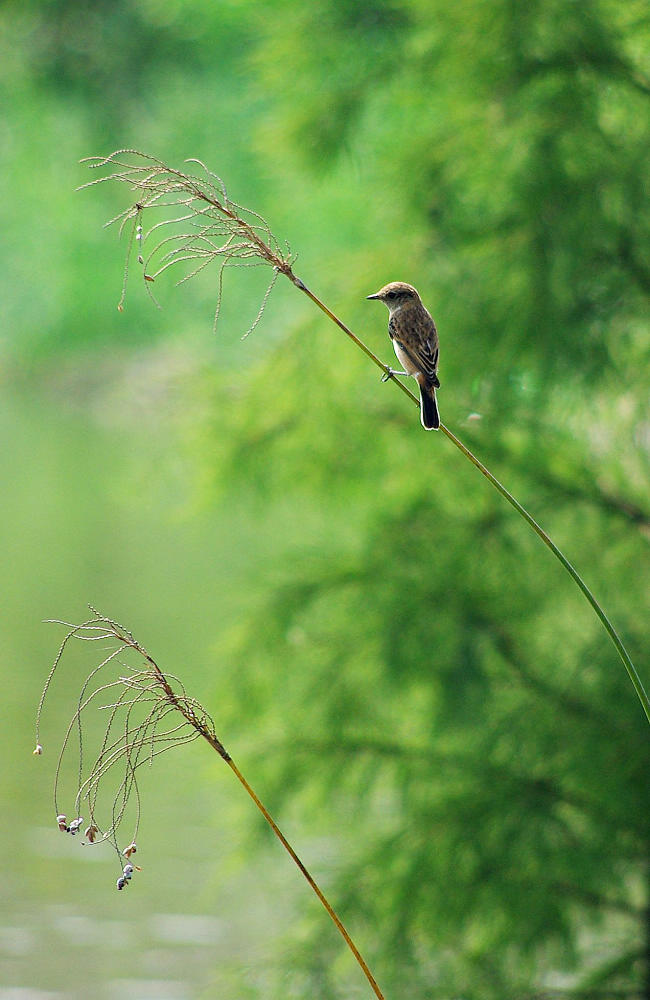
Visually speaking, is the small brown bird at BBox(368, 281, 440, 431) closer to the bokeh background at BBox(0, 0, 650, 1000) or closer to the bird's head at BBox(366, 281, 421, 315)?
the bird's head at BBox(366, 281, 421, 315)

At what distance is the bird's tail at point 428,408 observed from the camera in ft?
3.06

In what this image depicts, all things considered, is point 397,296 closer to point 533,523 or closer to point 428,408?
point 428,408

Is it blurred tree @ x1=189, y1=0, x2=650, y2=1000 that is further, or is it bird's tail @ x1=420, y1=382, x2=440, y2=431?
blurred tree @ x1=189, y1=0, x2=650, y2=1000

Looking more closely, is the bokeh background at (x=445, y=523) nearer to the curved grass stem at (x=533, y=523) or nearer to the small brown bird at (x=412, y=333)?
the small brown bird at (x=412, y=333)

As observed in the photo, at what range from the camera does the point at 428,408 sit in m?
0.97

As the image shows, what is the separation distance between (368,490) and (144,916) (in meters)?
1.86

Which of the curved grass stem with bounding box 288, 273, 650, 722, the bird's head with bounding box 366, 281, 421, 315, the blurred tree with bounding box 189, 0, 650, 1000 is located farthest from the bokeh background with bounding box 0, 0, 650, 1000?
the curved grass stem with bounding box 288, 273, 650, 722

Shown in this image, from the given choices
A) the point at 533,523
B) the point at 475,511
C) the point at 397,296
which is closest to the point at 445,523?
the point at 475,511

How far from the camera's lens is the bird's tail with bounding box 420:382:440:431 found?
0.93m

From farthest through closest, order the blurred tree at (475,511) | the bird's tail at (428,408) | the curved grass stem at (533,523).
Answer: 1. the blurred tree at (475,511)
2. the bird's tail at (428,408)
3. the curved grass stem at (533,523)

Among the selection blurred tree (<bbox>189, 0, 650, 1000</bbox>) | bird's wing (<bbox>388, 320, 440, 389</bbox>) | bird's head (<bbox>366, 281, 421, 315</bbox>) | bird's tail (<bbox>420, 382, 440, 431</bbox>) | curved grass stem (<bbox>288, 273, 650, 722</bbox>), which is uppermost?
blurred tree (<bbox>189, 0, 650, 1000</bbox>)

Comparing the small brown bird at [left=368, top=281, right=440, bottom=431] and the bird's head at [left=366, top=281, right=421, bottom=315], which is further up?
the bird's head at [left=366, top=281, right=421, bottom=315]

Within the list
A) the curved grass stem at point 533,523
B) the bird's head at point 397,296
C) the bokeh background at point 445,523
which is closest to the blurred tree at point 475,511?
the bokeh background at point 445,523

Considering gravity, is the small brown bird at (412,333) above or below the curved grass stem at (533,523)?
above
